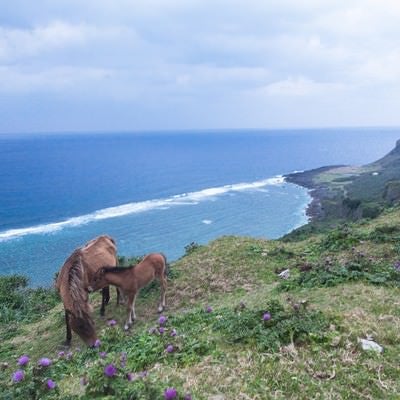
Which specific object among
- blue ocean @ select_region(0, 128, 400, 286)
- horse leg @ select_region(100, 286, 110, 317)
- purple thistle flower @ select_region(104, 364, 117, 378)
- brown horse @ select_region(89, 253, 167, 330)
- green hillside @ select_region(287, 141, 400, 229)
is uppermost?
purple thistle flower @ select_region(104, 364, 117, 378)

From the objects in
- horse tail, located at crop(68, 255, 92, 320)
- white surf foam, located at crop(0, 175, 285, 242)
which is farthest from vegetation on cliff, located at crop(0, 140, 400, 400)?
white surf foam, located at crop(0, 175, 285, 242)

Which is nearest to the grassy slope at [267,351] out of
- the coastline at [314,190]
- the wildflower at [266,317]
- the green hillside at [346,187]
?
the wildflower at [266,317]

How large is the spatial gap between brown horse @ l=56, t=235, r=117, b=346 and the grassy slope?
1.30 m

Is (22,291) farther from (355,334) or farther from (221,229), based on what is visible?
(221,229)

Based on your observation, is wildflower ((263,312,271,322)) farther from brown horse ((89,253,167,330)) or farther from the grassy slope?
brown horse ((89,253,167,330))

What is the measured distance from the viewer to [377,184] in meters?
96.8

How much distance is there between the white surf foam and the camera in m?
71.8

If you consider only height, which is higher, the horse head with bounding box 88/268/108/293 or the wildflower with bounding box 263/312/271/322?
the wildflower with bounding box 263/312/271/322

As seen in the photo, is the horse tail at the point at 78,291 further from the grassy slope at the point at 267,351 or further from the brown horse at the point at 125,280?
the grassy slope at the point at 267,351

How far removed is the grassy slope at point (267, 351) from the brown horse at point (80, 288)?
4.26ft

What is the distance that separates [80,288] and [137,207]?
268ft

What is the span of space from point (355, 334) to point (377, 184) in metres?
99.0

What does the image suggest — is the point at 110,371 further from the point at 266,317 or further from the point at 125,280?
the point at 125,280

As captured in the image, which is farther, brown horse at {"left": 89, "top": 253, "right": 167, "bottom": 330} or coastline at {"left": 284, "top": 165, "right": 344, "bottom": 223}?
coastline at {"left": 284, "top": 165, "right": 344, "bottom": 223}
